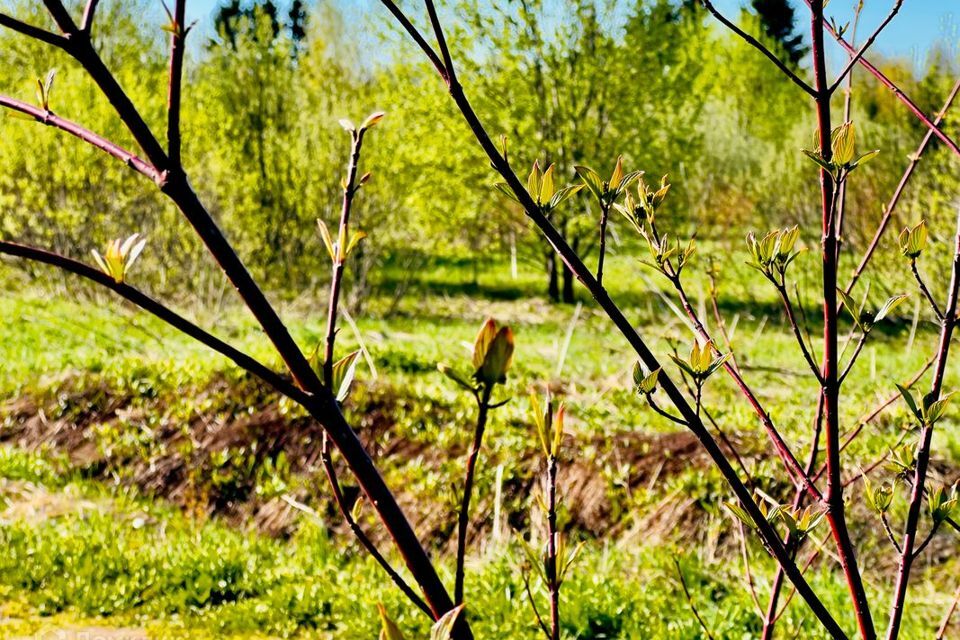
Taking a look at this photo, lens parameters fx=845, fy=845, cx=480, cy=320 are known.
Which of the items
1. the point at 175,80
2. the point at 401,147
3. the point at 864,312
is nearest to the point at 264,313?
the point at 175,80

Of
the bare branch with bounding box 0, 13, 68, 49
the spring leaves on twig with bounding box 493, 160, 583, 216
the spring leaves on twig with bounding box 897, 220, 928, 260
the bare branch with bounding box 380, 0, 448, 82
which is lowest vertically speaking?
the spring leaves on twig with bounding box 897, 220, 928, 260

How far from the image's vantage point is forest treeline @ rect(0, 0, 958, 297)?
1341 centimetres

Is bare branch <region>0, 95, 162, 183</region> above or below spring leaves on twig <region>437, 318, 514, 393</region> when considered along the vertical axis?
above

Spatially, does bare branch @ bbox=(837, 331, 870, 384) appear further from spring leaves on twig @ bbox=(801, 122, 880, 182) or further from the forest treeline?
the forest treeline

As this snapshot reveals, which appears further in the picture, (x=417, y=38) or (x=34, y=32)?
(x=417, y=38)

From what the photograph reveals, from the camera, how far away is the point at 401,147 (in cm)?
1497

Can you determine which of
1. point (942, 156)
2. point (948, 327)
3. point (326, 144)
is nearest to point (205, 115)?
point (326, 144)

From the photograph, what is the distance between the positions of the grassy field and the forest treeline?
5.28 metres

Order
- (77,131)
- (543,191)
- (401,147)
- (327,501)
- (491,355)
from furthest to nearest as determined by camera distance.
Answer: (401,147)
(327,501)
(543,191)
(77,131)
(491,355)

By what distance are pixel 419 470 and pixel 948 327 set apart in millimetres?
4522

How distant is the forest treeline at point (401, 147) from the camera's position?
1341 centimetres

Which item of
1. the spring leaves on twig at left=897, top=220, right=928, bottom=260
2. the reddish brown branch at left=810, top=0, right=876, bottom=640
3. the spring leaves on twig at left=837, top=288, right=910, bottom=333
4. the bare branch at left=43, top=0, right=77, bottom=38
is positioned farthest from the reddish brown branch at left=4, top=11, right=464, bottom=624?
the spring leaves on twig at left=897, top=220, right=928, bottom=260

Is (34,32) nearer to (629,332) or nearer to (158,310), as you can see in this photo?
(158,310)

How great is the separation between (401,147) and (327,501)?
1063cm
